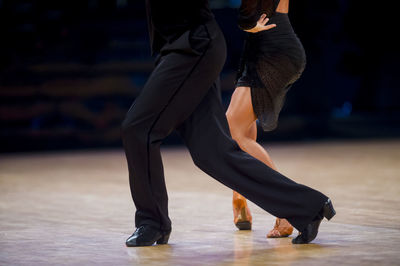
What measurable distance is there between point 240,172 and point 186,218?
121 centimetres

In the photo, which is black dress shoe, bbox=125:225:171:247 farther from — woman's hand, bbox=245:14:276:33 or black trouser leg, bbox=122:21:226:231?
woman's hand, bbox=245:14:276:33

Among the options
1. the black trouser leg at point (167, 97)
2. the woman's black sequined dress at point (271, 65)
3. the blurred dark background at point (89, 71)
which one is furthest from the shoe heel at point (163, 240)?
the blurred dark background at point (89, 71)

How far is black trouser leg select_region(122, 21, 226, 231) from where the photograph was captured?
3.68 m

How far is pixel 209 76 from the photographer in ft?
12.3

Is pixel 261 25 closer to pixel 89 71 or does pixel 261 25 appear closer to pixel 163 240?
pixel 163 240

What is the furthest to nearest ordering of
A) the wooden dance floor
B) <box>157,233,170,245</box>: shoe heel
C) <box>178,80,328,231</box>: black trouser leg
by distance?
<box>157,233,170,245</box>: shoe heel
<box>178,80,328,231</box>: black trouser leg
the wooden dance floor

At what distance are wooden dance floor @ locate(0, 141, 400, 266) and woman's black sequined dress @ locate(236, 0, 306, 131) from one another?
677 mm

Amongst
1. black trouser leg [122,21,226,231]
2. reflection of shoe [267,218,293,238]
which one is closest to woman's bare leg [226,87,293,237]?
reflection of shoe [267,218,293,238]

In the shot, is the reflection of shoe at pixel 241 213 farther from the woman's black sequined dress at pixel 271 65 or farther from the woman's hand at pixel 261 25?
the woman's hand at pixel 261 25

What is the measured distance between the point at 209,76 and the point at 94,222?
4.83ft

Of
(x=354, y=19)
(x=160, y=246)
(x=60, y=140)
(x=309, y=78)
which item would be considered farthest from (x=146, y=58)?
(x=160, y=246)

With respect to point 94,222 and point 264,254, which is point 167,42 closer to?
point 264,254

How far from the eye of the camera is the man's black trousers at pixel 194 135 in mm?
3688

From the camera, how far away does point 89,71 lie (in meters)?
12.4
